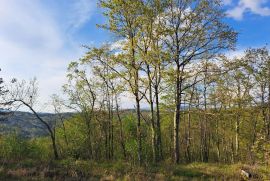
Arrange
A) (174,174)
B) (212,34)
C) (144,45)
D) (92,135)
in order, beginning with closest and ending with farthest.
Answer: (174,174) < (212,34) < (144,45) < (92,135)

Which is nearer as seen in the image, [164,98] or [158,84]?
[158,84]

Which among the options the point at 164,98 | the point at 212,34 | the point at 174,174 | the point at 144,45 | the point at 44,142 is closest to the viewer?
the point at 174,174

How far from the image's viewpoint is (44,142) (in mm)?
64938

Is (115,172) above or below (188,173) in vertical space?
above

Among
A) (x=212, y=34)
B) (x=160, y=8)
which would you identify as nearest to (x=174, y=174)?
(x=212, y=34)

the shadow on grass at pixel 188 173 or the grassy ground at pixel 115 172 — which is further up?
the grassy ground at pixel 115 172

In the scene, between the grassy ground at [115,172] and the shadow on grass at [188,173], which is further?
the shadow on grass at [188,173]

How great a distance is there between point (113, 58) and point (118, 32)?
76.2 inches

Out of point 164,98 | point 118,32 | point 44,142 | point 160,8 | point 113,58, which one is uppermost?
point 160,8

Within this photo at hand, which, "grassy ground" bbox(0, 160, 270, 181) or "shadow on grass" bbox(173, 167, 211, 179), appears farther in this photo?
"shadow on grass" bbox(173, 167, 211, 179)

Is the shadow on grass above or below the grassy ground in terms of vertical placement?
below

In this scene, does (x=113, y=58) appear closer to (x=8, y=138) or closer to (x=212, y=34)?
(x=212, y=34)

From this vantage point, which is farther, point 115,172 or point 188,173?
point 188,173

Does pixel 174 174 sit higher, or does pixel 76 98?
pixel 76 98
